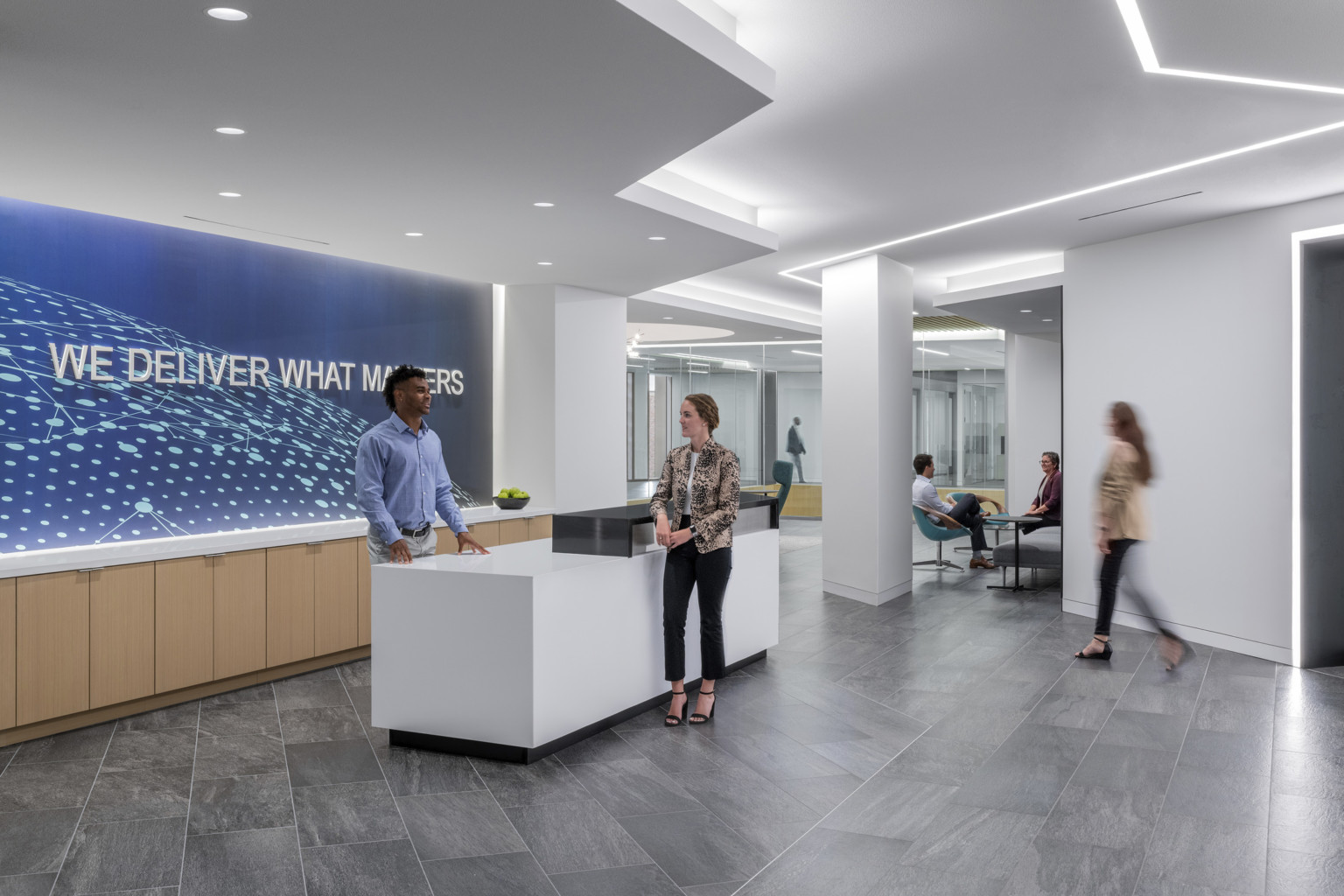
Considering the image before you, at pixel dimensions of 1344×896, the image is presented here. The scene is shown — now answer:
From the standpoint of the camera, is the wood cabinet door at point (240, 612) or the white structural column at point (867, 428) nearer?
the wood cabinet door at point (240, 612)

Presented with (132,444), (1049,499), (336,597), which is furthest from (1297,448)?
(132,444)

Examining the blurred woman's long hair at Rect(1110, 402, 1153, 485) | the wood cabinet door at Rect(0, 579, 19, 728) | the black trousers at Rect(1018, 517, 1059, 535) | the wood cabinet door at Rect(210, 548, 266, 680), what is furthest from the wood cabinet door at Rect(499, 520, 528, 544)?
the black trousers at Rect(1018, 517, 1059, 535)

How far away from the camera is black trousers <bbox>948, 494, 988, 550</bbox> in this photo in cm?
1034

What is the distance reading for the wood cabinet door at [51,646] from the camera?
173 inches

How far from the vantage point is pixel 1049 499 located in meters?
9.75

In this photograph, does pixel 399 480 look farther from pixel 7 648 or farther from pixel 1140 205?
pixel 1140 205

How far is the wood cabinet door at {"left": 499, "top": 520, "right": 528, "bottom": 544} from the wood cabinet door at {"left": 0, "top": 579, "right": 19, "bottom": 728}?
10.8 feet

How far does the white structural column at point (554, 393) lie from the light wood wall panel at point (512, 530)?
520 millimetres

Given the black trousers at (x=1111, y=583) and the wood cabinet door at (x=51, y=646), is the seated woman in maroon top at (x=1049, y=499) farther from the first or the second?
the wood cabinet door at (x=51, y=646)

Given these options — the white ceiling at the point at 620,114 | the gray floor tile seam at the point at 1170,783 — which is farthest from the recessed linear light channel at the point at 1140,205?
the gray floor tile seam at the point at 1170,783

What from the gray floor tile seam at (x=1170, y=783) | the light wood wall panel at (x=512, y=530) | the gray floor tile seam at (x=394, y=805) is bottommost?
the gray floor tile seam at (x=394, y=805)

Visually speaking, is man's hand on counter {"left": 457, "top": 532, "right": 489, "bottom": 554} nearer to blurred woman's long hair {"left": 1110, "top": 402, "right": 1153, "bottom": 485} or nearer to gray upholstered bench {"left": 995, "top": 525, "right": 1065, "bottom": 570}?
blurred woman's long hair {"left": 1110, "top": 402, "right": 1153, "bottom": 485}

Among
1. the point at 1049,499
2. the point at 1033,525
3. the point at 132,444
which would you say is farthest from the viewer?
the point at 1049,499

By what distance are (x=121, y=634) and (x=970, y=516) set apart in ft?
27.7
